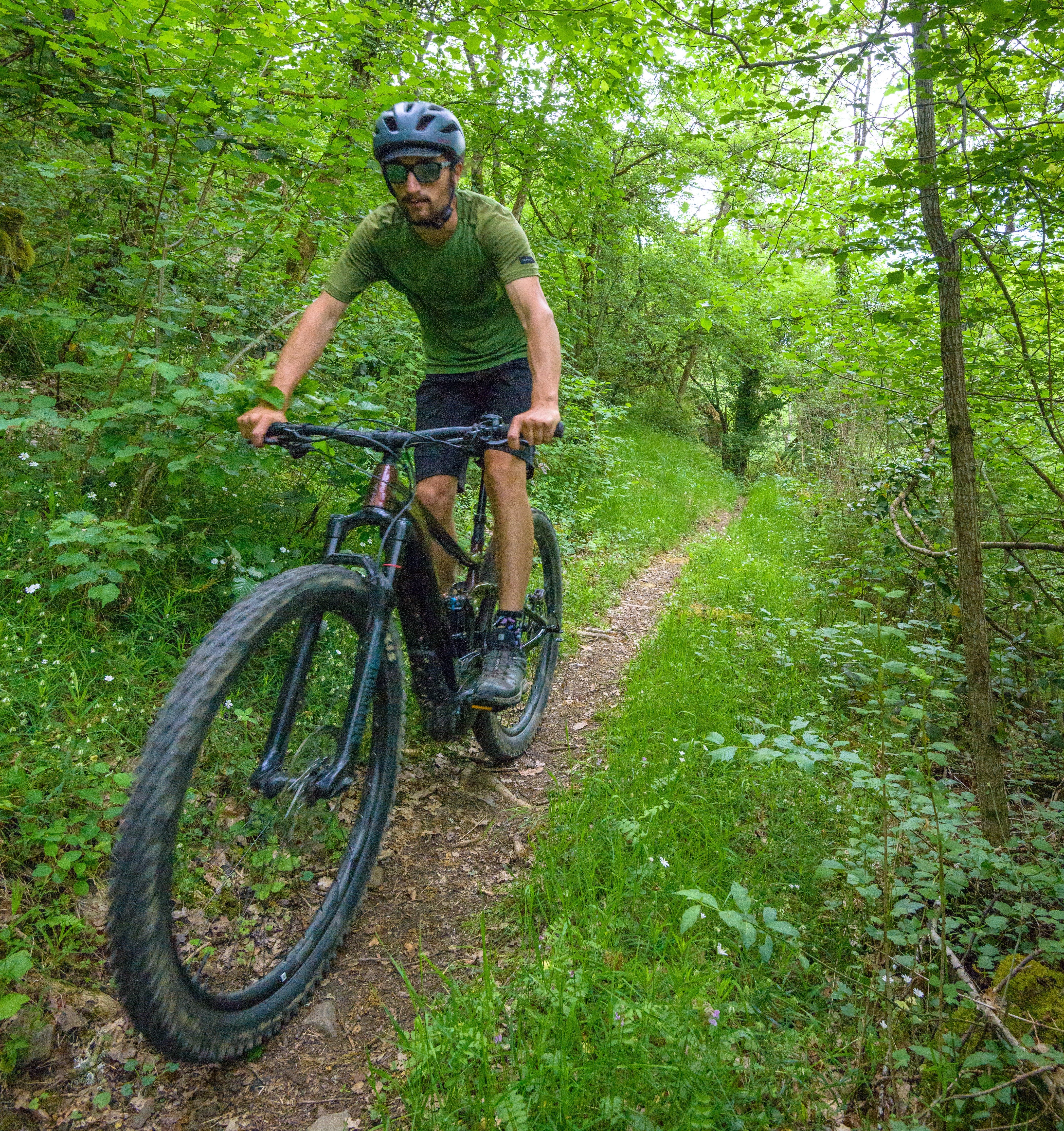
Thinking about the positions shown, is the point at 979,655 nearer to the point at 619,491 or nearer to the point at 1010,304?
the point at 1010,304

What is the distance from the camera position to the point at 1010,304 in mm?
2947

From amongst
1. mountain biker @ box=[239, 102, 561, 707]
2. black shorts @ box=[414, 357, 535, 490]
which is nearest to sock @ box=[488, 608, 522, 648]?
mountain biker @ box=[239, 102, 561, 707]

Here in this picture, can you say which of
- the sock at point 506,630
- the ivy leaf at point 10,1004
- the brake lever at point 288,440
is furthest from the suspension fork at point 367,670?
the sock at point 506,630

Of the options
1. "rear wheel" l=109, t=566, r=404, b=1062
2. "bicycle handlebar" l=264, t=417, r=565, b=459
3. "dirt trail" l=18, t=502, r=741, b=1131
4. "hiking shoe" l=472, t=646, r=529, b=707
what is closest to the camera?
"rear wheel" l=109, t=566, r=404, b=1062

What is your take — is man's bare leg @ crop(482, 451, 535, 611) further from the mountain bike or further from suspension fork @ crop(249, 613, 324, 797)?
suspension fork @ crop(249, 613, 324, 797)

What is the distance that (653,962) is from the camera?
2.01 metres

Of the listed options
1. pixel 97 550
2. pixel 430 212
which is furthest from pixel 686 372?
pixel 97 550

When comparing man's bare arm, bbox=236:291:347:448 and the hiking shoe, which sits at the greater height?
man's bare arm, bbox=236:291:347:448

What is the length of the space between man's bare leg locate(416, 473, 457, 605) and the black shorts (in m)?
0.03

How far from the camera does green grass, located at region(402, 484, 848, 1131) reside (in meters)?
1.55

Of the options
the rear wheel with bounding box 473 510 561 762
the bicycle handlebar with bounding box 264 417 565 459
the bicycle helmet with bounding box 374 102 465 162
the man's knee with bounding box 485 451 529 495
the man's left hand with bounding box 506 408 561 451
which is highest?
the bicycle helmet with bounding box 374 102 465 162

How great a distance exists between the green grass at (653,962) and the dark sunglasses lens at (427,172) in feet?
8.30

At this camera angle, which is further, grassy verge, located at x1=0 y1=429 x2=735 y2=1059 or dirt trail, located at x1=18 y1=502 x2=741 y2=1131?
grassy verge, located at x1=0 y1=429 x2=735 y2=1059

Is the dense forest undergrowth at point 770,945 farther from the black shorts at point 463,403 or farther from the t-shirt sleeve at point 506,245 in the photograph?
the t-shirt sleeve at point 506,245
